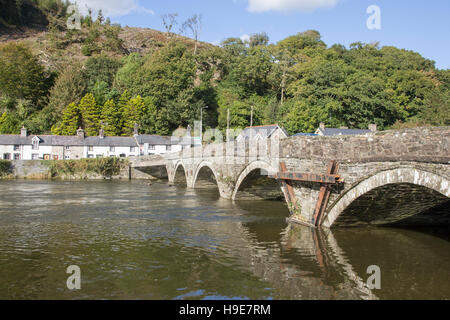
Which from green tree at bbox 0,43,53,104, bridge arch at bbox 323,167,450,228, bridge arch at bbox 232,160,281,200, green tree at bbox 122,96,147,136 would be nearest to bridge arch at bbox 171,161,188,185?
bridge arch at bbox 232,160,281,200

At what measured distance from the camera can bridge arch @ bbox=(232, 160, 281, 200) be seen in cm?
1745

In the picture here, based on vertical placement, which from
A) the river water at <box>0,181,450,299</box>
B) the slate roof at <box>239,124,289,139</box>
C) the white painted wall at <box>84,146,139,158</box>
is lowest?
the river water at <box>0,181,450,299</box>

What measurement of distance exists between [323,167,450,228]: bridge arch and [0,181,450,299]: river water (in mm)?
712

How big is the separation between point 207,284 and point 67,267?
4.10m

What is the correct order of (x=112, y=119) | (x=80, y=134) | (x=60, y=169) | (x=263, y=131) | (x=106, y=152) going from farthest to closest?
(x=112, y=119) → (x=106, y=152) → (x=80, y=134) → (x=263, y=131) → (x=60, y=169)

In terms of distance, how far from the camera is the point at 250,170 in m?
20.5

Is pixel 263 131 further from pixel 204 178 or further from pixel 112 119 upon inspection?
pixel 112 119

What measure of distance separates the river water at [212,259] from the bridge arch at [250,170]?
2.43 metres

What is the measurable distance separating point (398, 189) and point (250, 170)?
9.93m

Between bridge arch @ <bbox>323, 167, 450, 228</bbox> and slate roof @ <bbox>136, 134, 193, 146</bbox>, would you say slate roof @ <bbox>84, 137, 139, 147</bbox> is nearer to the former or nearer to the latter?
slate roof @ <bbox>136, 134, 193, 146</bbox>

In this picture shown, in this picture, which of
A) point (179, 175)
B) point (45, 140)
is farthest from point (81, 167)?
point (179, 175)

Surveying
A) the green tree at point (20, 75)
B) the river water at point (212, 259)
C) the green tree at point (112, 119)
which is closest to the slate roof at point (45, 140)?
the green tree at point (112, 119)

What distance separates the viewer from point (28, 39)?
110 m

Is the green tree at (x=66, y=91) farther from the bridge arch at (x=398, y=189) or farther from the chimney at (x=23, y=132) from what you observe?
the bridge arch at (x=398, y=189)
